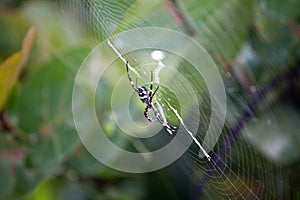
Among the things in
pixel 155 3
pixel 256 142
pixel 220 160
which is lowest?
pixel 220 160

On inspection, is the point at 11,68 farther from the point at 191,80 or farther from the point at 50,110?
the point at 191,80

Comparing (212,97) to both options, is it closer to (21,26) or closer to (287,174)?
(287,174)

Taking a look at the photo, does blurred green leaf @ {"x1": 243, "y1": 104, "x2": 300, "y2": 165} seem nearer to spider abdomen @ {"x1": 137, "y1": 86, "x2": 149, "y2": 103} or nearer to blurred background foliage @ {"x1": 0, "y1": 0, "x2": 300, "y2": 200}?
blurred background foliage @ {"x1": 0, "y1": 0, "x2": 300, "y2": 200}

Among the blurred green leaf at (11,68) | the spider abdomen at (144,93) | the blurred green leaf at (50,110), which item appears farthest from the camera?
the blurred green leaf at (50,110)

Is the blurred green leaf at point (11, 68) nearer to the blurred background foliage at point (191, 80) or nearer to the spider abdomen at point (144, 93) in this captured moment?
the blurred background foliage at point (191, 80)

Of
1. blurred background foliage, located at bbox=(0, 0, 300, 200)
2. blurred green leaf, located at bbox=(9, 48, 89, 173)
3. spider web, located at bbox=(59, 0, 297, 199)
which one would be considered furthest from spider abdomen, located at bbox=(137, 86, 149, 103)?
blurred green leaf, located at bbox=(9, 48, 89, 173)

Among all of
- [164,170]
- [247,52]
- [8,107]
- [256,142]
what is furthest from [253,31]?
[8,107]

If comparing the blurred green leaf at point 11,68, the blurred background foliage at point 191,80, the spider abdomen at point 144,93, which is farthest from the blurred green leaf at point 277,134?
the blurred green leaf at point 11,68

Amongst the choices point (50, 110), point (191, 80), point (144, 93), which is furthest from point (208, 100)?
point (50, 110)
